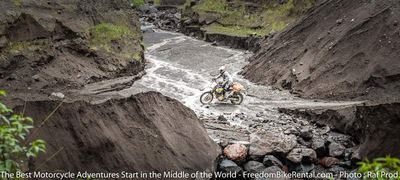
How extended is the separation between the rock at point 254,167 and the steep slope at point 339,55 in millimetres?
5853

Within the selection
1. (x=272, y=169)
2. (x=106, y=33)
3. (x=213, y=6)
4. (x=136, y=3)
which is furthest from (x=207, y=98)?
(x=136, y=3)

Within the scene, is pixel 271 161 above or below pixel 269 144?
below

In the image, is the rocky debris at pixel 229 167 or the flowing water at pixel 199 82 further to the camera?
the flowing water at pixel 199 82

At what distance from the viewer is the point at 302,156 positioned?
12258 millimetres

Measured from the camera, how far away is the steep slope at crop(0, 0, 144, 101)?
19875 millimetres

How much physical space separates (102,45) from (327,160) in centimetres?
1664

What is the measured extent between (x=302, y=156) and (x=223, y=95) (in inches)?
277

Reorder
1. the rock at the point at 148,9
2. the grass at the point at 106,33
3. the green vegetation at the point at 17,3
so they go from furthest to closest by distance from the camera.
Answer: the rock at the point at 148,9, the grass at the point at 106,33, the green vegetation at the point at 17,3

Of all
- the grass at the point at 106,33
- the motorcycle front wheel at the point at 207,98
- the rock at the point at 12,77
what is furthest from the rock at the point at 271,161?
the grass at the point at 106,33

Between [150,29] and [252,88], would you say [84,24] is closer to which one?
[252,88]

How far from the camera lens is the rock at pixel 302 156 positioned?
12.1 metres

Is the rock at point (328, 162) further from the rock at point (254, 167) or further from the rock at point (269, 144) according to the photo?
the rock at point (254, 167)

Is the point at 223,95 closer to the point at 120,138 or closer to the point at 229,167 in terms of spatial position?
the point at 229,167

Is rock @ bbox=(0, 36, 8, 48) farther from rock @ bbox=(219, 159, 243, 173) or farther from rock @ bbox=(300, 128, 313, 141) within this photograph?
rock @ bbox=(300, 128, 313, 141)
